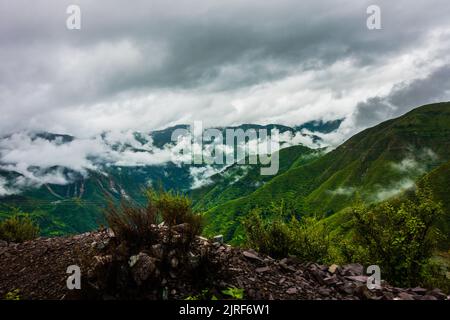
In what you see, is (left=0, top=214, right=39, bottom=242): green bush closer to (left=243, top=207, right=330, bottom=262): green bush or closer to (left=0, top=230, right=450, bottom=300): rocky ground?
(left=0, top=230, right=450, bottom=300): rocky ground

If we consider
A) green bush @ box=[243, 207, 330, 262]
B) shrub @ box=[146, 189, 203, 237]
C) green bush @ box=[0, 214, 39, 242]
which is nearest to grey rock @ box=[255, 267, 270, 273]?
shrub @ box=[146, 189, 203, 237]

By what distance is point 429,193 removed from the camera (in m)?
20.9

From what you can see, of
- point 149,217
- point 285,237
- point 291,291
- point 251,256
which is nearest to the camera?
point 291,291

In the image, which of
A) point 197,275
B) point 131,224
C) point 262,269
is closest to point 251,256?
point 262,269

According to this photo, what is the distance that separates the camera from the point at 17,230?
722 inches

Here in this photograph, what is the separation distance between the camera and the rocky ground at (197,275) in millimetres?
10180

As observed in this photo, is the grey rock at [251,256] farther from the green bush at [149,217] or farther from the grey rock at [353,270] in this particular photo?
the grey rock at [353,270]

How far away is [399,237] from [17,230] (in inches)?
746

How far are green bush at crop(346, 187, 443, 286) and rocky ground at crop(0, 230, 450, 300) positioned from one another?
5249 millimetres

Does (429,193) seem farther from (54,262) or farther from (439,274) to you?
(54,262)

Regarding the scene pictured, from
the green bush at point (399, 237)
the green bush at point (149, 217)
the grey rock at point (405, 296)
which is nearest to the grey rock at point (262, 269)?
the green bush at point (149, 217)

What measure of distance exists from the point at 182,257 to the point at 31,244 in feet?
24.6

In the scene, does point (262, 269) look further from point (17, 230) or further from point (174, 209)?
point (17, 230)
